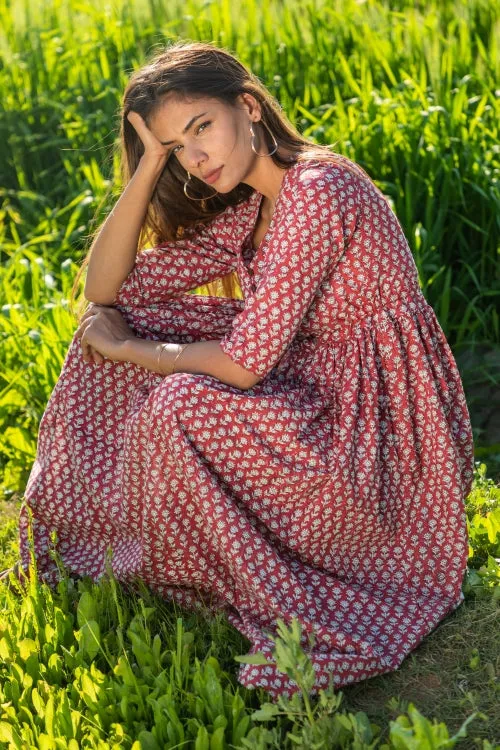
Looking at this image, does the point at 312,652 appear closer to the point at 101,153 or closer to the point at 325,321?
the point at 325,321

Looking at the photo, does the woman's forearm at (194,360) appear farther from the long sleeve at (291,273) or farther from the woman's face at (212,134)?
the woman's face at (212,134)

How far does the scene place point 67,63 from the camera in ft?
18.0

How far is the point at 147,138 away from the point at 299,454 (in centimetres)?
84

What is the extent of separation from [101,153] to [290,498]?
2.93 meters

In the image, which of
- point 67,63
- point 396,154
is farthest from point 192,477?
point 67,63

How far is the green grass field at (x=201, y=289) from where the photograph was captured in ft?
6.78

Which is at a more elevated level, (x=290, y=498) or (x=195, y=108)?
(x=195, y=108)

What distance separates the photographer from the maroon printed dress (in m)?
2.25

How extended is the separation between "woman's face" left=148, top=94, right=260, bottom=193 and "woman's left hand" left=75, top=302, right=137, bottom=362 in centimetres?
42

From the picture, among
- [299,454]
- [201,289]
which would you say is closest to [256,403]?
[299,454]

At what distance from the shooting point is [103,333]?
2627 millimetres

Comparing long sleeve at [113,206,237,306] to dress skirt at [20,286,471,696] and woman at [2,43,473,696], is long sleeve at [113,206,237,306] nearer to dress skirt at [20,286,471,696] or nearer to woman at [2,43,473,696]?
woman at [2,43,473,696]

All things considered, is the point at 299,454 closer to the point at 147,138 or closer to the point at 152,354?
the point at 152,354

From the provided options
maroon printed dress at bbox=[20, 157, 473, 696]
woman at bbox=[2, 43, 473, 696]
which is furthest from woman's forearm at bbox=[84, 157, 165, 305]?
maroon printed dress at bbox=[20, 157, 473, 696]
